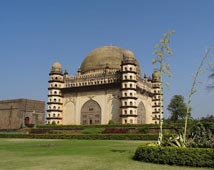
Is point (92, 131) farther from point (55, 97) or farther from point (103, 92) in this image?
point (55, 97)

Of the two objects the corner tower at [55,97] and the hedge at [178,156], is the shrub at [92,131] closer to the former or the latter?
the corner tower at [55,97]

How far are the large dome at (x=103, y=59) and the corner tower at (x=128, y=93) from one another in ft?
20.1

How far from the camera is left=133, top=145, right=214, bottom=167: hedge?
414 inches

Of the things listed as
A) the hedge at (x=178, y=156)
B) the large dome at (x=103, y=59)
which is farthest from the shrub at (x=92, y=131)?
the hedge at (x=178, y=156)

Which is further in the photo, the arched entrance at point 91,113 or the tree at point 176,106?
the tree at point 176,106

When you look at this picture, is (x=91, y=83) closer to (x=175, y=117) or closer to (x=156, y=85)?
(x=156, y=85)

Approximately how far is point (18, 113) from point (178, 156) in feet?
167

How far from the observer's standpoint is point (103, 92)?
49562 millimetres

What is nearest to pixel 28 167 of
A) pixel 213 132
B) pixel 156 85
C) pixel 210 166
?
pixel 210 166

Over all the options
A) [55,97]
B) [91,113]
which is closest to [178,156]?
[91,113]

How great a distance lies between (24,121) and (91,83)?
17.5m

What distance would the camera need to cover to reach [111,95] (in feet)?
160

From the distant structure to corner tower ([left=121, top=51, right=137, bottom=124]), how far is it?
2162 cm

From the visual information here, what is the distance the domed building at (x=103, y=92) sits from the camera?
4647 centimetres
